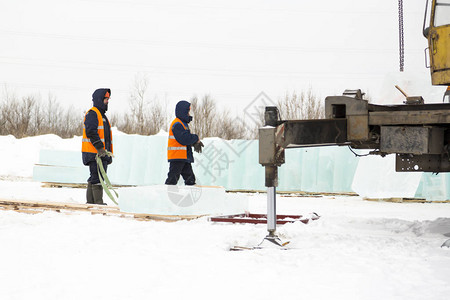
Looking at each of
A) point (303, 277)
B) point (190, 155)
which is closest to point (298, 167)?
point (190, 155)

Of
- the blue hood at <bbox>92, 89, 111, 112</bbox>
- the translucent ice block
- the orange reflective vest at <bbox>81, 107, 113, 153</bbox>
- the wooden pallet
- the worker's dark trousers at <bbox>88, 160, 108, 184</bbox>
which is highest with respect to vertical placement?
the blue hood at <bbox>92, 89, 111, 112</bbox>

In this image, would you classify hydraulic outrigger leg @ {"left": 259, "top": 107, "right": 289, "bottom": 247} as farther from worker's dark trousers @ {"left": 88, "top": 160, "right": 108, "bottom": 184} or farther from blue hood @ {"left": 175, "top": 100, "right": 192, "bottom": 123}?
worker's dark trousers @ {"left": 88, "top": 160, "right": 108, "bottom": 184}

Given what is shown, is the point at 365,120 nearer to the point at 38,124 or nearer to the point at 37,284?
the point at 37,284

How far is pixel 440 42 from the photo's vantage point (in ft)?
19.7

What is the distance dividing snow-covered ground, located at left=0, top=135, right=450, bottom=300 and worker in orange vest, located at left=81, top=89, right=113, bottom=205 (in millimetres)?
1872

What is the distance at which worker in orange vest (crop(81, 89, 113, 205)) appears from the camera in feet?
31.0

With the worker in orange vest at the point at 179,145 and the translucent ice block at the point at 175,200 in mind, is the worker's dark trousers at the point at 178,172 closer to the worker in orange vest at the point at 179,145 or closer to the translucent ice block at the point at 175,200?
the worker in orange vest at the point at 179,145

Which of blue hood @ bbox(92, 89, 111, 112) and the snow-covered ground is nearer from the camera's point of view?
the snow-covered ground

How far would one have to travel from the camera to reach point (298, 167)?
15797 millimetres

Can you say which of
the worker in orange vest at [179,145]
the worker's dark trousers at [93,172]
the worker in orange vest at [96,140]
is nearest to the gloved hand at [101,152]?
the worker in orange vest at [96,140]

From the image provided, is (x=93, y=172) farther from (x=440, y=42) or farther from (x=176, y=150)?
(x=440, y=42)

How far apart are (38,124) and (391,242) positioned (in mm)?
46799

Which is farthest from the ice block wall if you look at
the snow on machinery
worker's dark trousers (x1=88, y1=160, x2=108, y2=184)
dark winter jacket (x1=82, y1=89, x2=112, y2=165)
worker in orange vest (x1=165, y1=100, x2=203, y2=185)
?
the snow on machinery

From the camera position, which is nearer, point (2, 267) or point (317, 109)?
point (2, 267)
